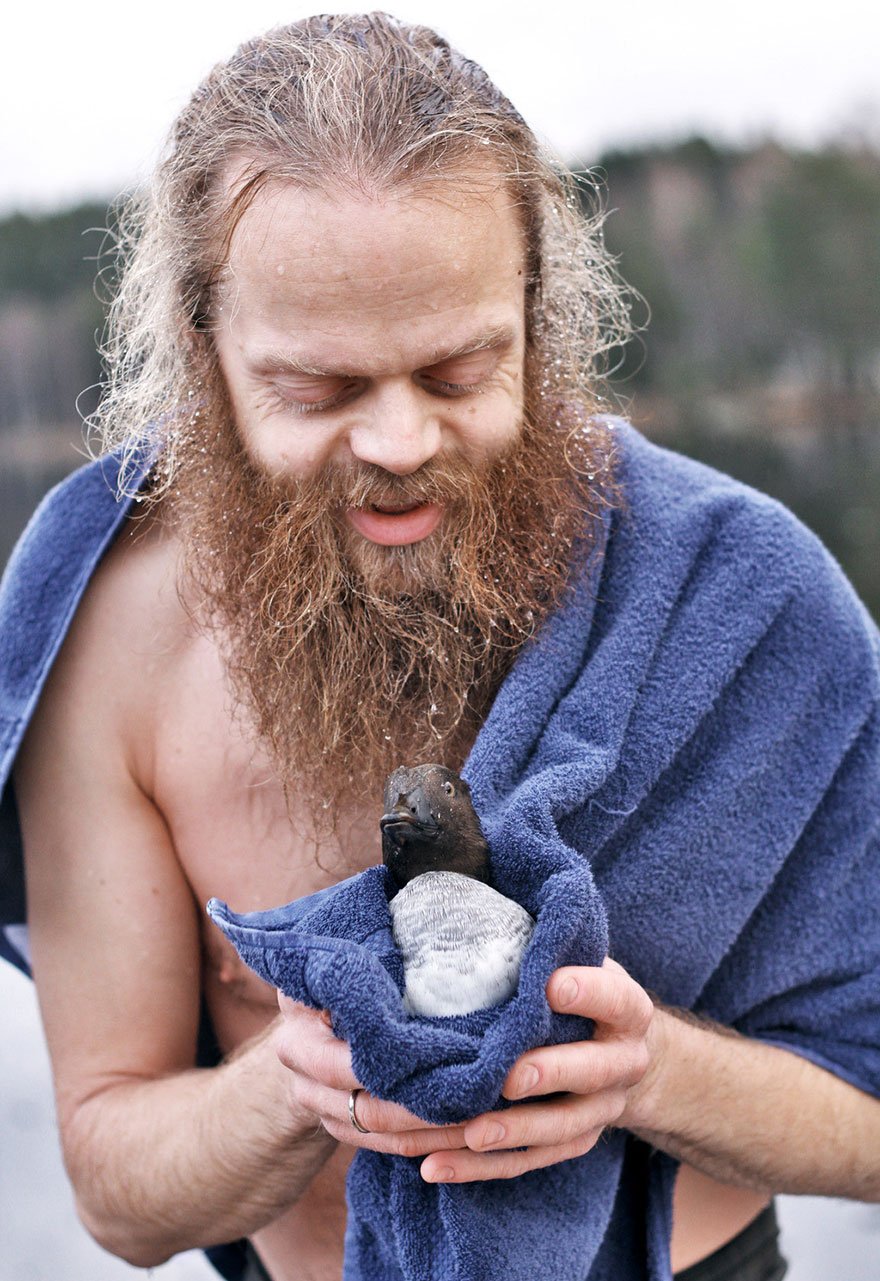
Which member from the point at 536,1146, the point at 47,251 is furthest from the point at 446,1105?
the point at 47,251

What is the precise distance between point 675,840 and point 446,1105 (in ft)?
1.68

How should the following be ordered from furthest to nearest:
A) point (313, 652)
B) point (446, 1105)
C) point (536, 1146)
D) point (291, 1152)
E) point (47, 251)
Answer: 1. point (47, 251)
2. point (313, 652)
3. point (291, 1152)
4. point (536, 1146)
5. point (446, 1105)

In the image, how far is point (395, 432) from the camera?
4.43ft

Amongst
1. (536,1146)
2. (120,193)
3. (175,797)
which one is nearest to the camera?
(536,1146)

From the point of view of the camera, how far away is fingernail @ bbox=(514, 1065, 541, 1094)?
106cm

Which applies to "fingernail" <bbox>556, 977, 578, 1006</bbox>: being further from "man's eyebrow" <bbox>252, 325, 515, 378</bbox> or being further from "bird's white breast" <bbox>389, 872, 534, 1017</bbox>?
"man's eyebrow" <bbox>252, 325, 515, 378</bbox>

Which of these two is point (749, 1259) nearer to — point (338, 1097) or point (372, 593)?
point (338, 1097)

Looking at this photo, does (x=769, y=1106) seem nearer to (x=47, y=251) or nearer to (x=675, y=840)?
(x=675, y=840)

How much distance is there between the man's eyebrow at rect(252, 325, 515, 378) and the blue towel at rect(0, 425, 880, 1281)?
321 millimetres

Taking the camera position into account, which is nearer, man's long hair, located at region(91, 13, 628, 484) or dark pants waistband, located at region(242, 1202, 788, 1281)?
man's long hair, located at region(91, 13, 628, 484)

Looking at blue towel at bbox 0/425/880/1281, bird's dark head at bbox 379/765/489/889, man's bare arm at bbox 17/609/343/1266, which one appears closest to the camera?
bird's dark head at bbox 379/765/489/889

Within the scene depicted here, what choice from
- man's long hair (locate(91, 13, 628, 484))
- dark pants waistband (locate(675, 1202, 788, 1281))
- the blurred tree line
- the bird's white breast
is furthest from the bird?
the blurred tree line

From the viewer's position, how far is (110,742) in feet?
5.49

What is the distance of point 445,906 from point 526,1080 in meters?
0.17
